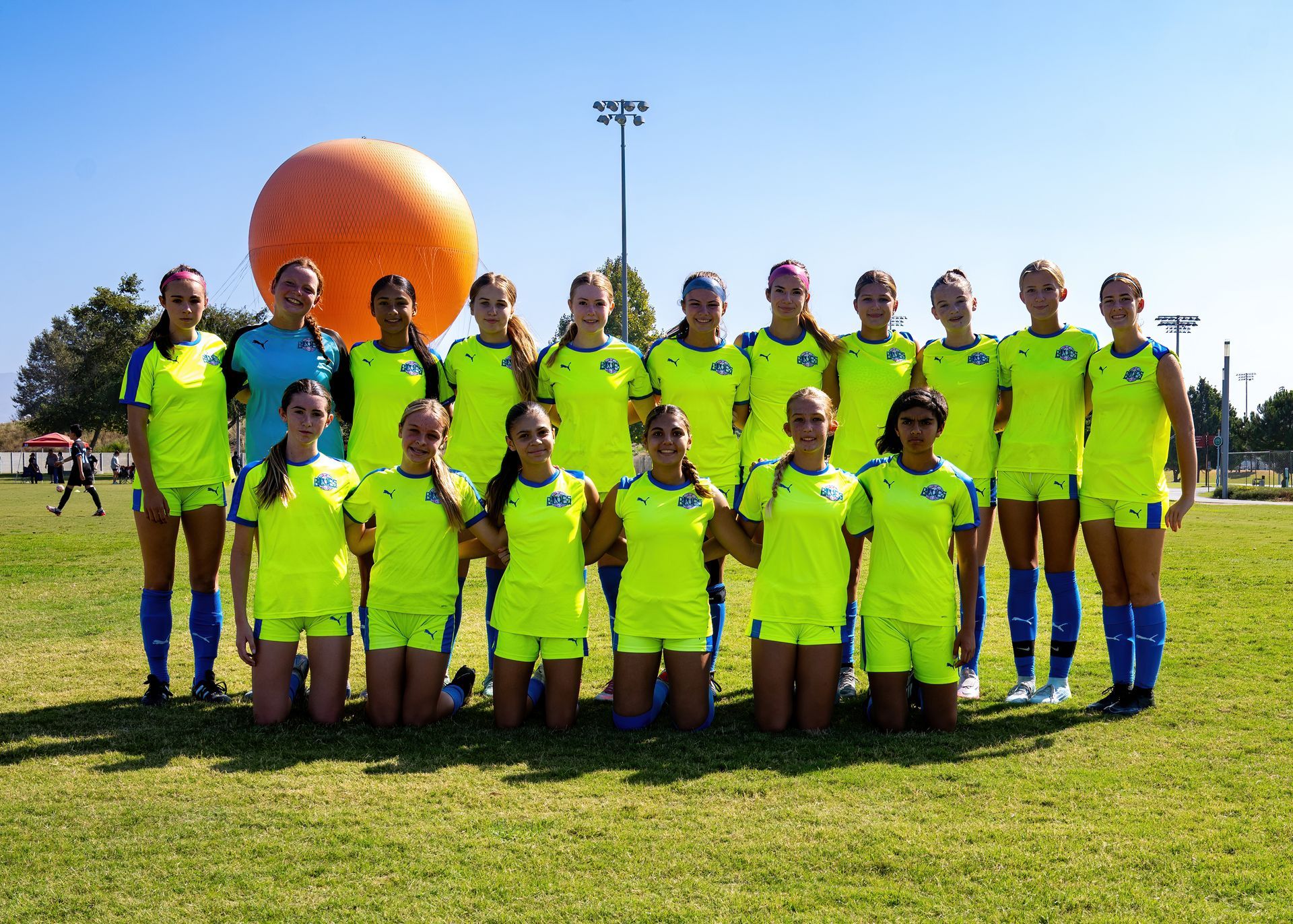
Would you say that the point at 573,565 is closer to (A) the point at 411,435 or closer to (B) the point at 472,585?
(A) the point at 411,435

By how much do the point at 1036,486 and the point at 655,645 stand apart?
234cm

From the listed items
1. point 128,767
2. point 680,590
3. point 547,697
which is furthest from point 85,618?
point 680,590

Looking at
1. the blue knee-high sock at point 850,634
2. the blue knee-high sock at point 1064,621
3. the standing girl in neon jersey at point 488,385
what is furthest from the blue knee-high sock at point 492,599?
the blue knee-high sock at point 1064,621

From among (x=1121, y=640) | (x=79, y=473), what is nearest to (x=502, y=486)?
(x=1121, y=640)

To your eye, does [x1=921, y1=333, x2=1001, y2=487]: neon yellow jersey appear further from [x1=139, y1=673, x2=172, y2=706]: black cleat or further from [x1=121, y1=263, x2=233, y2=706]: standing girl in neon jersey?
[x1=139, y1=673, x2=172, y2=706]: black cleat

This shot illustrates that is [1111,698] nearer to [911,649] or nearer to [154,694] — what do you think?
[911,649]

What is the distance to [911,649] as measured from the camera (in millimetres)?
4883

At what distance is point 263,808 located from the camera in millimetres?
3775

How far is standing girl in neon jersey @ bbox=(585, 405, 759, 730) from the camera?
4.87m

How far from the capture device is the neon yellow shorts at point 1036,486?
5.39m

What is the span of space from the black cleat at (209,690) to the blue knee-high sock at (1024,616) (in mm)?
4516

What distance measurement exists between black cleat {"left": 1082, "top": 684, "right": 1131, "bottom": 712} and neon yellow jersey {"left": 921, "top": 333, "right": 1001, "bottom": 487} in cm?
130

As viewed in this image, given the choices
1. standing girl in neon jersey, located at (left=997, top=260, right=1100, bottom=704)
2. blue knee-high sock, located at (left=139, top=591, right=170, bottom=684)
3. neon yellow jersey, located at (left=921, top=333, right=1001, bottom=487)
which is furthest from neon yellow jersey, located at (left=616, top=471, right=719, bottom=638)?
blue knee-high sock, located at (left=139, top=591, right=170, bottom=684)

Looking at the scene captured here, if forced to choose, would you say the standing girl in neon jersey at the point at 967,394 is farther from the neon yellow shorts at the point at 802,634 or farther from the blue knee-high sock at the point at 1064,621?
the neon yellow shorts at the point at 802,634
